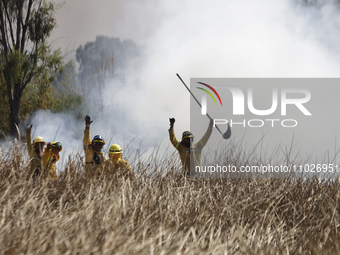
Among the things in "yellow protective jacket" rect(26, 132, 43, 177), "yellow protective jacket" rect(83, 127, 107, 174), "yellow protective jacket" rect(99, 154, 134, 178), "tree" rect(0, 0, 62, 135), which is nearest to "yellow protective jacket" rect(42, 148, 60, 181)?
"yellow protective jacket" rect(26, 132, 43, 177)

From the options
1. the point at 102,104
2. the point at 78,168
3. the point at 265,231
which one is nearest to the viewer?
the point at 265,231

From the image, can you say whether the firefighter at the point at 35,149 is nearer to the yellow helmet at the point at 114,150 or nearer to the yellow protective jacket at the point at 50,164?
the yellow protective jacket at the point at 50,164

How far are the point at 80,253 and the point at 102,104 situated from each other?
30.9 m

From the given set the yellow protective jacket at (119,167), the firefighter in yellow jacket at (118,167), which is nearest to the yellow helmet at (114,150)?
the firefighter in yellow jacket at (118,167)

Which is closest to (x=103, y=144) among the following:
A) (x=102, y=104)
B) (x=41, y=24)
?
(x=41, y=24)

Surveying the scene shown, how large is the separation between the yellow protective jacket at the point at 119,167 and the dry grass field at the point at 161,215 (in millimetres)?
171

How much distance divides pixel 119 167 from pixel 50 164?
3.96 feet

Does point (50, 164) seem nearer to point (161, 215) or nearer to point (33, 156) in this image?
point (33, 156)

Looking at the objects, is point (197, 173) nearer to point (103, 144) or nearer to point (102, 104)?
point (103, 144)

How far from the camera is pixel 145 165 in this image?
597 centimetres

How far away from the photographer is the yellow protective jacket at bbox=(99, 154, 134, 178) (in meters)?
5.64

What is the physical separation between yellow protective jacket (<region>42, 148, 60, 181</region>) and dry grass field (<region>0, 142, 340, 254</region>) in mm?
244

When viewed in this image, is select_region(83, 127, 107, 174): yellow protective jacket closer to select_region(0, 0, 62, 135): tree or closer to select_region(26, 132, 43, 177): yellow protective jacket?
select_region(26, 132, 43, 177): yellow protective jacket

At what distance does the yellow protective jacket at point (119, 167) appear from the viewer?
5.64 m
